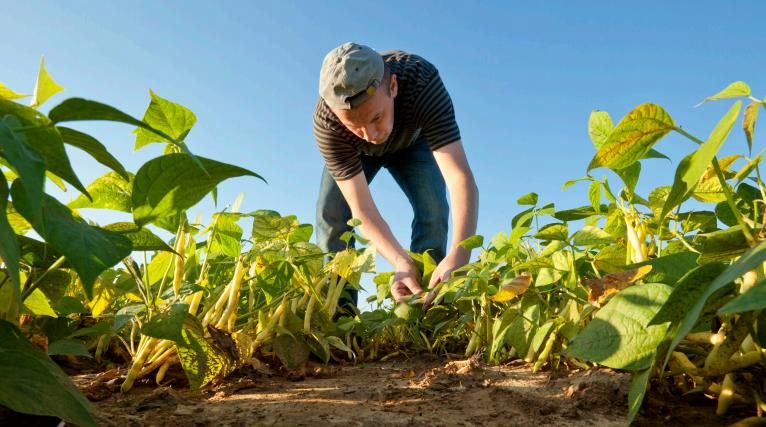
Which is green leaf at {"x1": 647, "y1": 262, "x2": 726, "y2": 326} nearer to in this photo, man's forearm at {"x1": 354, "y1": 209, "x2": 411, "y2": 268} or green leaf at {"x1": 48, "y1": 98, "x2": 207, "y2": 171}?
green leaf at {"x1": 48, "y1": 98, "x2": 207, "y2": 171}

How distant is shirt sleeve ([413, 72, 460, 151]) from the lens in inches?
92.5

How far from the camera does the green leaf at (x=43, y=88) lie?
31.6 inches

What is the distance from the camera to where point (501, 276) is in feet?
4.09

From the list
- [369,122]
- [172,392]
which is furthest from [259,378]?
[369,122]

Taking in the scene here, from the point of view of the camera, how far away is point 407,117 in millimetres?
2502

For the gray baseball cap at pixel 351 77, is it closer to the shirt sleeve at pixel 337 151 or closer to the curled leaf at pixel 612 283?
the shirt sleeve at pixel 337 151

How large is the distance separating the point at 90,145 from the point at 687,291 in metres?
0.77

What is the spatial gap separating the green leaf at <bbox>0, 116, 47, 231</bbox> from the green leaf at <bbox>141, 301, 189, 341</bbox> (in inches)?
19.8

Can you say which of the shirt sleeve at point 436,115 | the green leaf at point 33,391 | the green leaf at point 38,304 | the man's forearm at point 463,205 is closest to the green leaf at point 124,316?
the green leaf at point 38,304

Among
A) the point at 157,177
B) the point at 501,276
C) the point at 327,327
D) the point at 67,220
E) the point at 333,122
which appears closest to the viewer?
the point at 67,220

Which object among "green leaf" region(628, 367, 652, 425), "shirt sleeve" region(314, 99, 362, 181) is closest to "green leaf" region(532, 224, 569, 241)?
"green leaf" region(628, 367, 652, 425)

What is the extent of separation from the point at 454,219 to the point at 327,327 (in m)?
1.07

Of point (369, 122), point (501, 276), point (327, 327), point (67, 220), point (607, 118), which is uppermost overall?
point (369, 122)

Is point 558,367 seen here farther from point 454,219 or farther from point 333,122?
point 333,122
